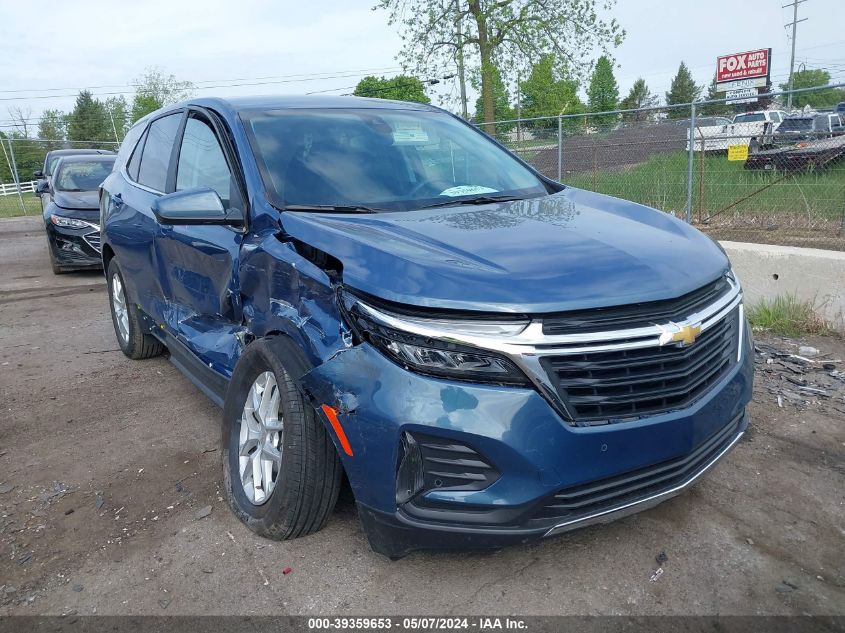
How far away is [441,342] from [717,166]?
9.35 m

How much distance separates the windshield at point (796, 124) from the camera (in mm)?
9962

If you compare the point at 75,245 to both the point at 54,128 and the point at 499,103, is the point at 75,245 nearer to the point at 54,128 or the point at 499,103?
the point at 499,103

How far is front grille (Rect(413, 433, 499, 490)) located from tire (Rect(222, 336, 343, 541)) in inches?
18.8

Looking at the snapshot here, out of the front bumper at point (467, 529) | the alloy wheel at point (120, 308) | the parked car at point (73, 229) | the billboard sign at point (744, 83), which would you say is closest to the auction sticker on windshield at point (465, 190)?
the front bumper at point (467, 529)

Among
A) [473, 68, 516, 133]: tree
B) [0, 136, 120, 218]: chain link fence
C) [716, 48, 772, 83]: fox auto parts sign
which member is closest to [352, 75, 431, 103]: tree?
[473, 68, 516, 133]: tree

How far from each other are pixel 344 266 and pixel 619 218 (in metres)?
1.30

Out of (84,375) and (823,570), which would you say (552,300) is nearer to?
(823,570)

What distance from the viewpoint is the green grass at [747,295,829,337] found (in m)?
4.96

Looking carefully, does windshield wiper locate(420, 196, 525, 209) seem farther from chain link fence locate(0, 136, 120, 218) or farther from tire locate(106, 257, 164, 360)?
chain link fence locate(0, 136, 120, 218)

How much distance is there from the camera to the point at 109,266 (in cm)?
549

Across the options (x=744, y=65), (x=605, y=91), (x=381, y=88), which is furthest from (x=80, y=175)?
(x=605, y=91)

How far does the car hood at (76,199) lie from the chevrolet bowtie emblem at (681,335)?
8.71 m

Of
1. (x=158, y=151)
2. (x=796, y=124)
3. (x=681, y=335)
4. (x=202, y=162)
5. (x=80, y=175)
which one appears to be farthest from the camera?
(x=796, y=124)

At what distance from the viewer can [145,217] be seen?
4.18 metres
